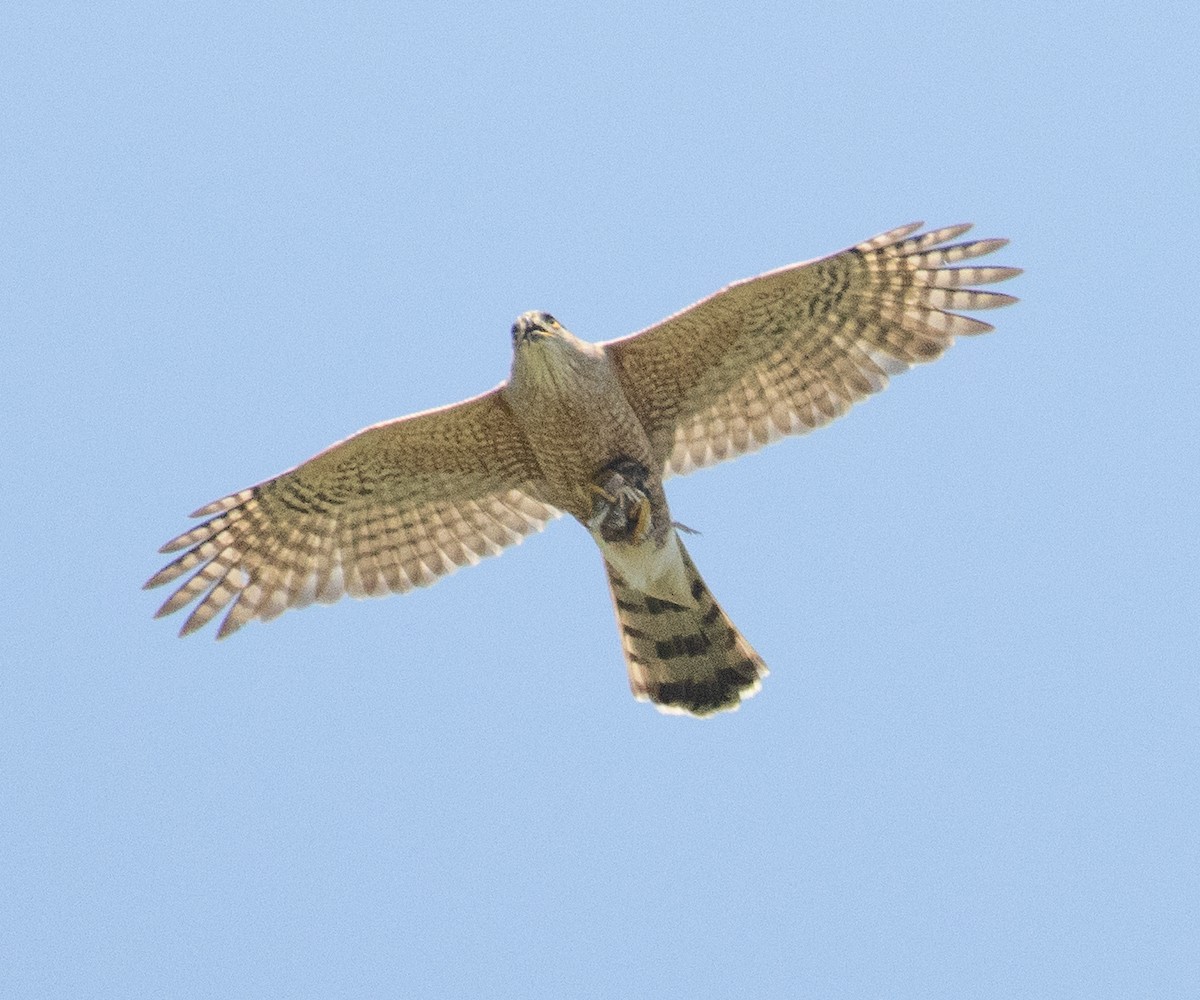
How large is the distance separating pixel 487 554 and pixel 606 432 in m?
1.52

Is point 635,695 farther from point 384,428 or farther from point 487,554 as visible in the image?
point 384,428

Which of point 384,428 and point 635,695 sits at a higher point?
point 384,428

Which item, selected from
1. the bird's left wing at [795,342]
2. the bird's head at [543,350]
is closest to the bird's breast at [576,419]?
the bird's head at [543,350]

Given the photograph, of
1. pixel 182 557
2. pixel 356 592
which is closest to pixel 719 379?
pixel 356 592

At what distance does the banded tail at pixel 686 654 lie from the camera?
12109mm

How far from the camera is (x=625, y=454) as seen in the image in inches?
454

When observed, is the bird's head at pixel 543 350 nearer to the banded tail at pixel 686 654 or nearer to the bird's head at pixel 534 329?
the bird's head at pixel 534 329

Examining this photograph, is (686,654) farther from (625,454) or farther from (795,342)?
(795,342)

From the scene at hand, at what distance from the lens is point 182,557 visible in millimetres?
12266

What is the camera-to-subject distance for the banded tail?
12109 mm

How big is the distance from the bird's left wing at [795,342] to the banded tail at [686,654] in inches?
33.3

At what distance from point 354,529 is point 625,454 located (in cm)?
196

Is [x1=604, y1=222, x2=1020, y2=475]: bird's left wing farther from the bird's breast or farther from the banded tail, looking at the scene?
the banded tail

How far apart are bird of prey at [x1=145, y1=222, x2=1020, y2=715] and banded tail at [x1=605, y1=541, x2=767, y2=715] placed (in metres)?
0.01
